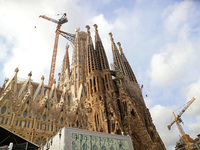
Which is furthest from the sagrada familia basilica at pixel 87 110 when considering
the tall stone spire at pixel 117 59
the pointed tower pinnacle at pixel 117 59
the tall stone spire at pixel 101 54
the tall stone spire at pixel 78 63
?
the pointed tower pinnacle at pixel 117 59

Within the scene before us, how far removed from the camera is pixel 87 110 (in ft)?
95.0

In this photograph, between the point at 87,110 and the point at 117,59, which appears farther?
the point at 117,59

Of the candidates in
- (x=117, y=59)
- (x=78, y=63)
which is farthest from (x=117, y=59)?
(x=78, y=63)

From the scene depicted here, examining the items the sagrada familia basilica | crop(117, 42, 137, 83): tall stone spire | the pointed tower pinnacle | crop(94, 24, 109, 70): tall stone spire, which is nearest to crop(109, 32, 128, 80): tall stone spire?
the pointed tower pinnacle

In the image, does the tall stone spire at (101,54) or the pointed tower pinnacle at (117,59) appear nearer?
the tall stone spire at (101,54)

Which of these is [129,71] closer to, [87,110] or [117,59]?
[117,59]

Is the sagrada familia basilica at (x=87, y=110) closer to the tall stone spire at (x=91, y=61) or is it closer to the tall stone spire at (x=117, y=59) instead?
the tall stone spire at (x=91, y=61)

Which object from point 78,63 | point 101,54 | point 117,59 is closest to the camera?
point 101,54

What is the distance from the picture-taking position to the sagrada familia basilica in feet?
81.3

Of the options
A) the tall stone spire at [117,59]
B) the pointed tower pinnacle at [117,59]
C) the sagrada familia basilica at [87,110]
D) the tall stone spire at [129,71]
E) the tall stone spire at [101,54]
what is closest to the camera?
the sagrada familia basilica at [87,110]

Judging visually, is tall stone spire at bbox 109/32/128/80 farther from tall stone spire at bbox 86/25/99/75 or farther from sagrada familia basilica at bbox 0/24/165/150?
tall stone spire at bbox 86/25/99/75

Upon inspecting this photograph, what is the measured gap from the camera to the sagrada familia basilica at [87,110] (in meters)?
24.8

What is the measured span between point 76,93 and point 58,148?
2250 cm

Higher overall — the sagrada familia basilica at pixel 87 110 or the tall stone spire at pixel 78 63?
the tall stone spire at pixel 78 63
